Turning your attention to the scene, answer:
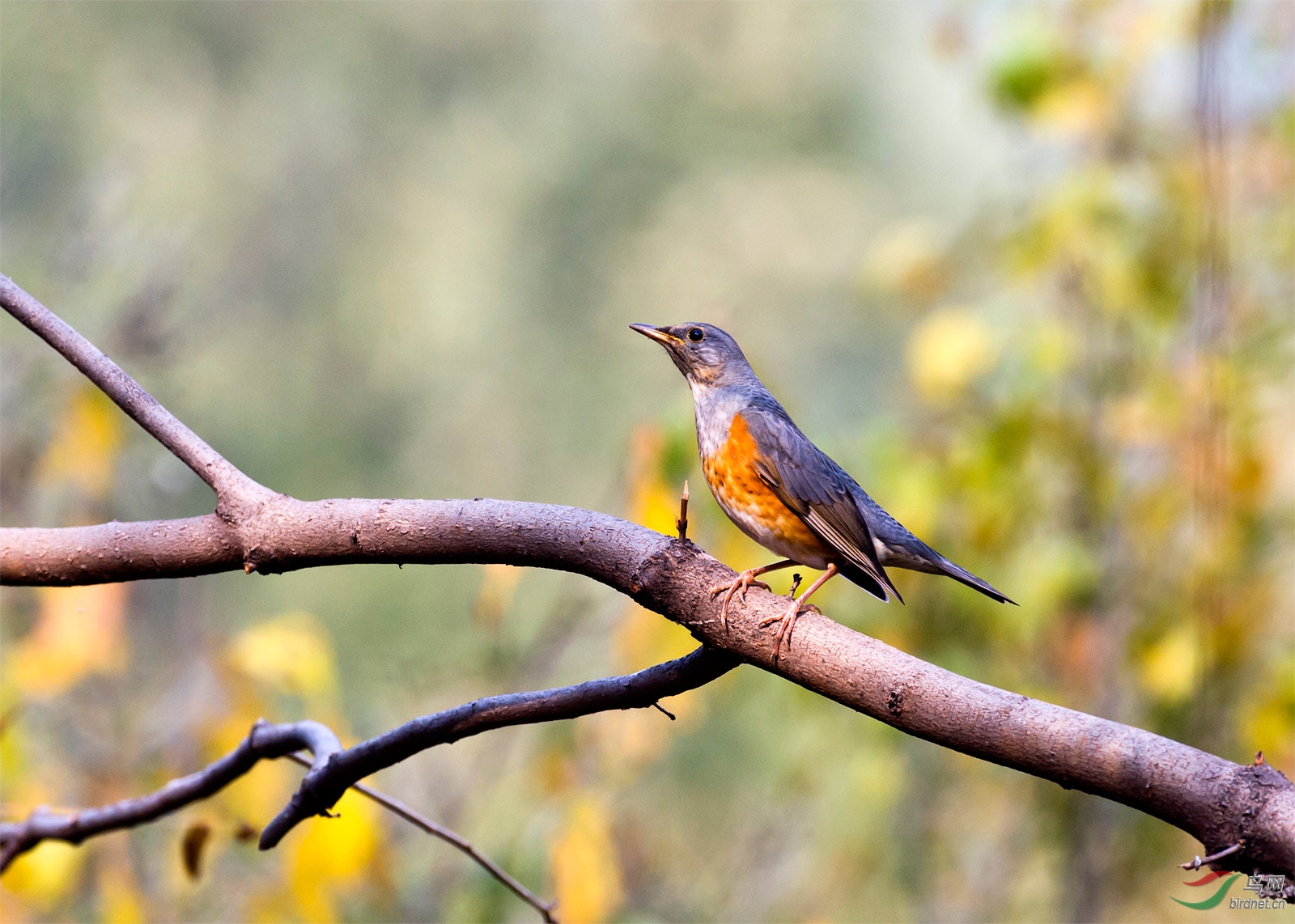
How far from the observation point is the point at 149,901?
168 inches

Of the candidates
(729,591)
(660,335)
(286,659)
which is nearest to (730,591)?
(729,591)

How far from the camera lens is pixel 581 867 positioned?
3.20 m

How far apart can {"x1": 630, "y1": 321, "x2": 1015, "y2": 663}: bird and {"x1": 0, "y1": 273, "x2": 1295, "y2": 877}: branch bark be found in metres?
0.88

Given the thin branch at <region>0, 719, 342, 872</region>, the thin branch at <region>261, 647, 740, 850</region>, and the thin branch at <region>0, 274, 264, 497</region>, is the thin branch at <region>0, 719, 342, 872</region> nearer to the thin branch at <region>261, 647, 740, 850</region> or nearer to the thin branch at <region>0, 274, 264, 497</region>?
the thin branch at <region>261, 647, 740, 850</region>

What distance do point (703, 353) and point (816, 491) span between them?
31.5 inches

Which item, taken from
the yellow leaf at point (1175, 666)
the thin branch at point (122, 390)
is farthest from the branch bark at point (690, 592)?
the yellow leaf at point (1175, 666)

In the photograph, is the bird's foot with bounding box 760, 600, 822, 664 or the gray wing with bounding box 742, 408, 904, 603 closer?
the bird's foot with bounding box 760, 600, 822, 664

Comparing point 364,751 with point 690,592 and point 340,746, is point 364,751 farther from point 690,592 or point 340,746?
point 690,592

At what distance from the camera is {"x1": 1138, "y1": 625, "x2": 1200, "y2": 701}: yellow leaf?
3586 mm

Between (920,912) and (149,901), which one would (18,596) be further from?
(920,912)

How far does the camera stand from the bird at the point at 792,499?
301cm

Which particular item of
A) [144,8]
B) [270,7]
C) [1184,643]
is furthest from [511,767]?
[270,7]

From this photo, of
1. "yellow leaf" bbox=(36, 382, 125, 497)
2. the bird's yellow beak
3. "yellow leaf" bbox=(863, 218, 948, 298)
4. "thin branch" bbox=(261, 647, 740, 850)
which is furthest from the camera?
"yellow leaf" bbox=(863, 218, 948, 298)

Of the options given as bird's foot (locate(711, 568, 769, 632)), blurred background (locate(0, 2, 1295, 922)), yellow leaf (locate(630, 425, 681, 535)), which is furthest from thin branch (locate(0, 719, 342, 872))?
yellow leaf (locate(630, 425, 681, 535))
